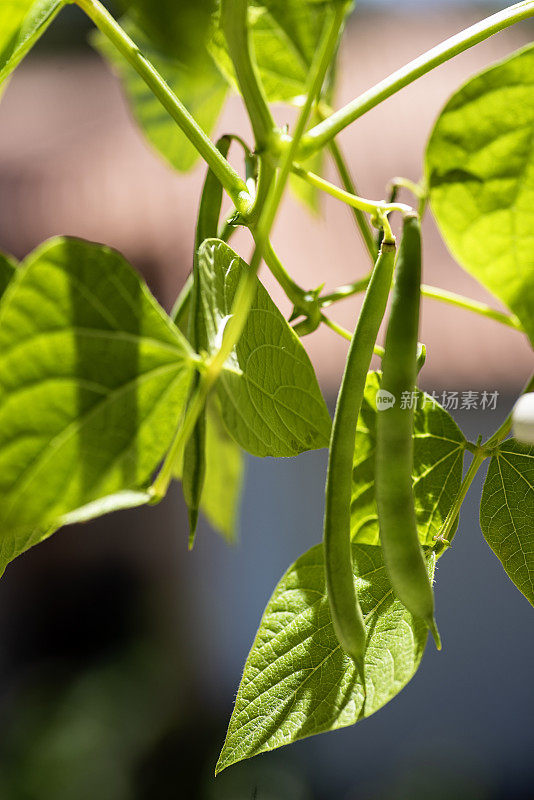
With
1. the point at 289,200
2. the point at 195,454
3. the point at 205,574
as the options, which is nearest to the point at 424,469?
the point at 195,454

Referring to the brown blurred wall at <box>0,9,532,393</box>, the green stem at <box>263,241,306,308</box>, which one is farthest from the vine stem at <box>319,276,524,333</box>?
the brown blurred wall at <box>0,9,532,393</box>

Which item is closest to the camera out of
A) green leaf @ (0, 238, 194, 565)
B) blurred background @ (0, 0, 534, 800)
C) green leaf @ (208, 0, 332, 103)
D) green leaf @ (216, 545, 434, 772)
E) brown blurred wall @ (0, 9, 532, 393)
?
green leaf @ (0, 238, 194, 565)

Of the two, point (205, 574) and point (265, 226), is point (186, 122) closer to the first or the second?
point (265, 226)

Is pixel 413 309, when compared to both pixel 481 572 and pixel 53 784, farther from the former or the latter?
pixel 53 784

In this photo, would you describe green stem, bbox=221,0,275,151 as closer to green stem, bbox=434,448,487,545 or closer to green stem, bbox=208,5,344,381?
green stem, bbox=208,5,344,381

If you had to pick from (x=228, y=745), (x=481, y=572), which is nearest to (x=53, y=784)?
(x=481, y=572)

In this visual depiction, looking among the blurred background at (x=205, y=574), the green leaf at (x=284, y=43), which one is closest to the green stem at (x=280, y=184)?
the green leaf at (x=284, y=43)
